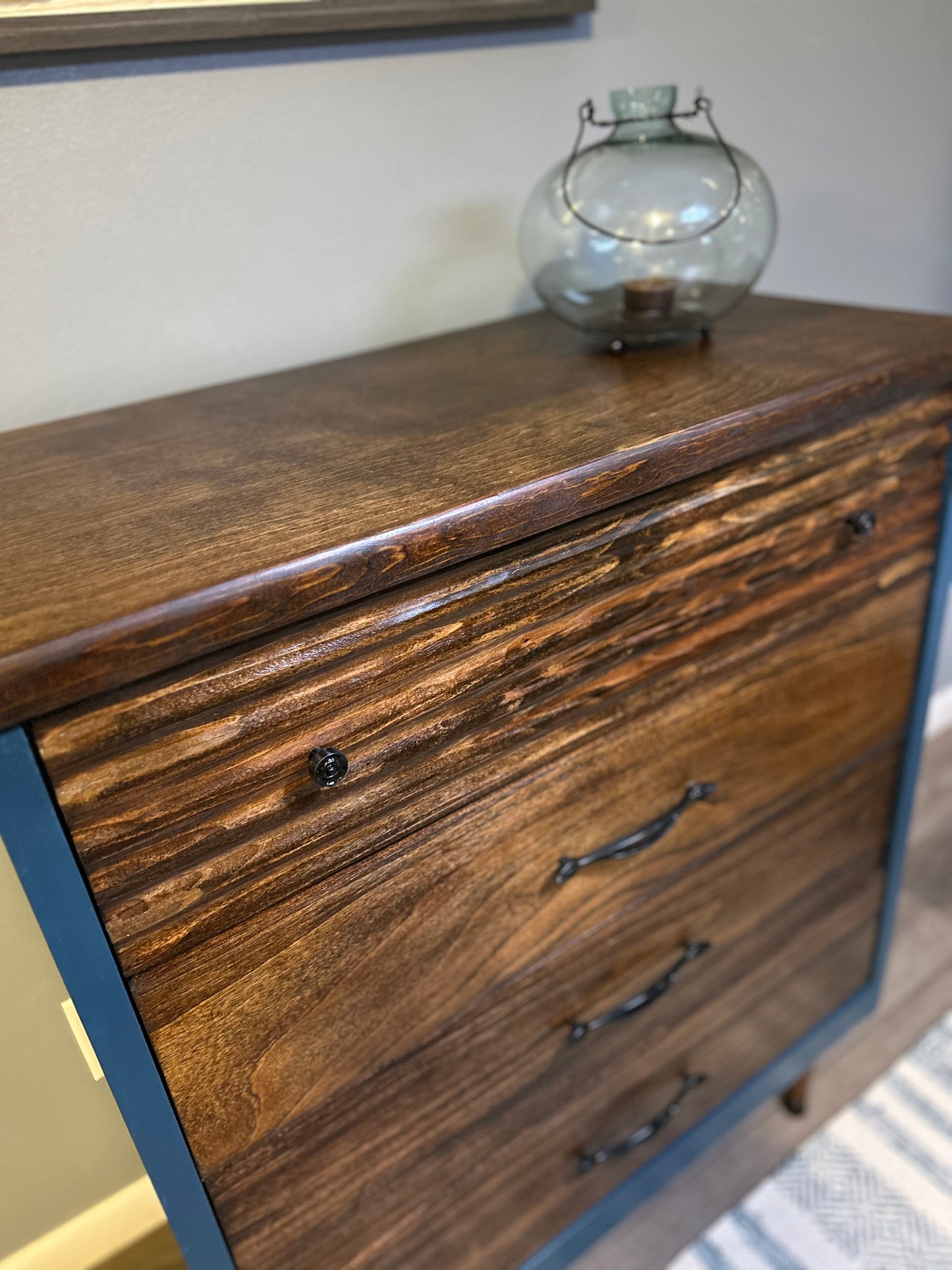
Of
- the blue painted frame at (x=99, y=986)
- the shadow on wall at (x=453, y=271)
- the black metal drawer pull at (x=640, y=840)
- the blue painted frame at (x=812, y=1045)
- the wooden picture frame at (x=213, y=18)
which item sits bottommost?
the blue painted frame at (x=812, y=1045)

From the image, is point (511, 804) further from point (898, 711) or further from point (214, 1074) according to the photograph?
point (898, 711)

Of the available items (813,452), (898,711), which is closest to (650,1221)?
(898,711)

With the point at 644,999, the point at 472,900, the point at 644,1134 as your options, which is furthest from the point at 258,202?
the point at 644,1134

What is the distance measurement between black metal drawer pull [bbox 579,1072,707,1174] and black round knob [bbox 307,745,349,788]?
1.90 feet

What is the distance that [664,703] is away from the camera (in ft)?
2.40

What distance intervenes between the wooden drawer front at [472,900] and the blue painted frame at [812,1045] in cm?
8

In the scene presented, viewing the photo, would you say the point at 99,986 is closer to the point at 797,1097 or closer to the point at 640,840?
the point at 640,840

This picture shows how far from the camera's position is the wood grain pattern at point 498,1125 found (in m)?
0.66

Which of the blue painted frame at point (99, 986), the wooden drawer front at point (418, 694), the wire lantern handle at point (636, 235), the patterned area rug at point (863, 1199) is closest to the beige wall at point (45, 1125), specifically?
the blue painted frame at point (99, 986)

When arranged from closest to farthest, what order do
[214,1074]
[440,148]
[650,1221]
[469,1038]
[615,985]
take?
1. [214,1074]
2. [469,1038]
3. [615,985]
4. [440,148]
5. [650,1221]

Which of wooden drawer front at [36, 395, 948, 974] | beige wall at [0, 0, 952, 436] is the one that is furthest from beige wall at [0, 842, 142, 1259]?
beige wall at [0, 0, 952, 436]

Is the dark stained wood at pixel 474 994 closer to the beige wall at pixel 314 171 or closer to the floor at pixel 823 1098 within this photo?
the floor at pixel 823 1098

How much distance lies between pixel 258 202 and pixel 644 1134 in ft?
3.25

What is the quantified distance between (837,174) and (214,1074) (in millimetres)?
1283
